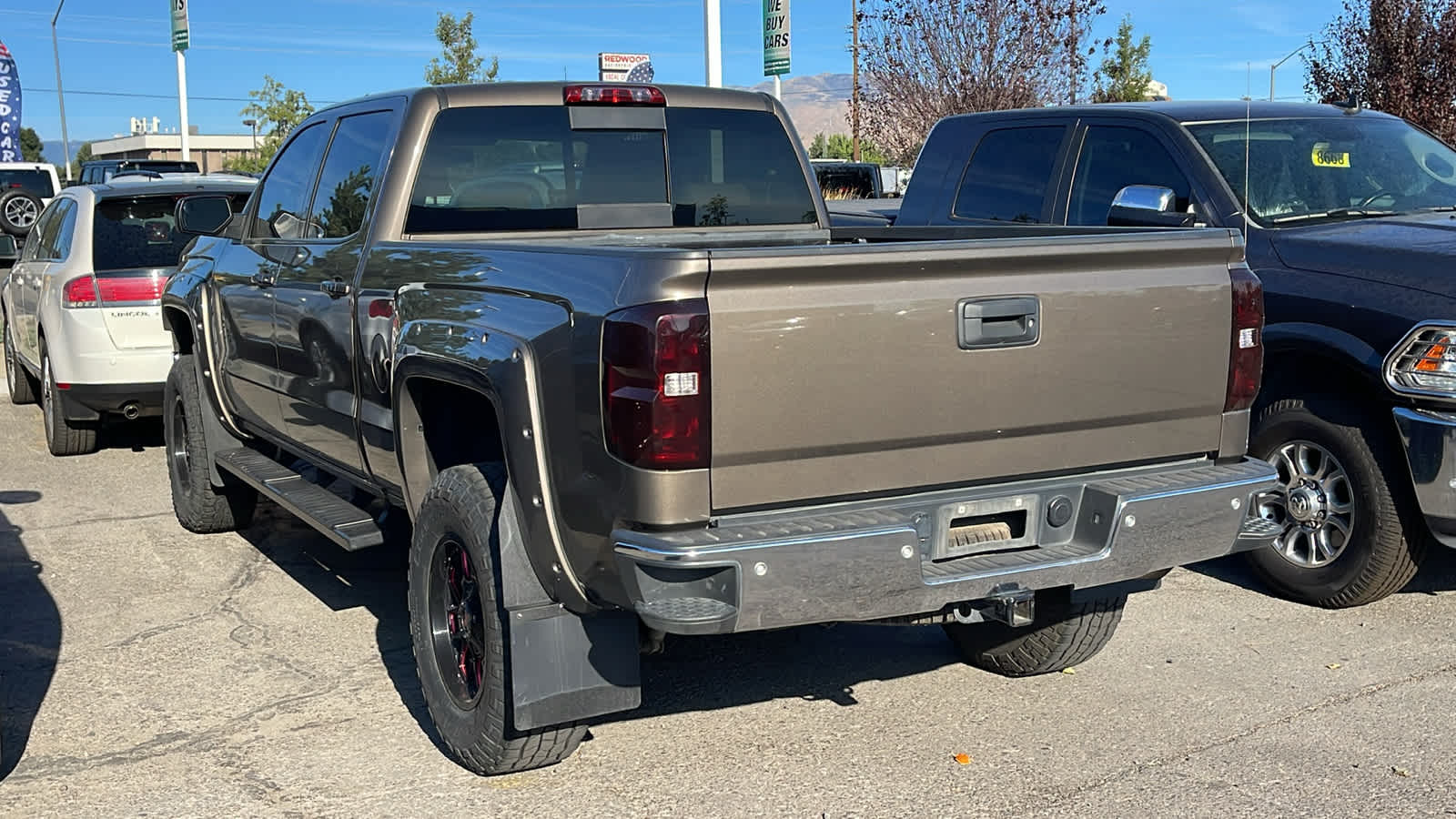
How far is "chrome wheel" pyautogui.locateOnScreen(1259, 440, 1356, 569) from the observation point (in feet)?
19.7

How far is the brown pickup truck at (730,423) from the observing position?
357 centimetres

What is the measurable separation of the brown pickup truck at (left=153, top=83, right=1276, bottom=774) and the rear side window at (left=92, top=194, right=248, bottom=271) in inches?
171

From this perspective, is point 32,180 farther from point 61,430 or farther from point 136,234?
point 136,234

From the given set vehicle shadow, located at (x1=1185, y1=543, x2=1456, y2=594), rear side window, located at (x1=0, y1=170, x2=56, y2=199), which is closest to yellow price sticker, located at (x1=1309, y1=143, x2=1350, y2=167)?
vehicle shadow, located at (x1=1185, y1=543, x2=1456, y2=594)

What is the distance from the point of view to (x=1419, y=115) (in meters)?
15.8

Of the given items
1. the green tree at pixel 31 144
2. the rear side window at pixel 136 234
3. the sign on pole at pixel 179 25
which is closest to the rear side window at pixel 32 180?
the sign on pole at pixel 179 25

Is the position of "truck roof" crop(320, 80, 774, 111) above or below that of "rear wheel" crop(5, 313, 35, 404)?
above

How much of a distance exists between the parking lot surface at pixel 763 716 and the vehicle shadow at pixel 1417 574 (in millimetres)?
31

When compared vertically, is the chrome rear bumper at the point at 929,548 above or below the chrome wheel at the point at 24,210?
below

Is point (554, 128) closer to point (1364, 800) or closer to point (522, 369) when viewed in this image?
point (522, 369)

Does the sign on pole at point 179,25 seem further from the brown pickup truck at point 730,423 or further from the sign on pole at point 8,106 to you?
the brown pickup truck at point 730,423

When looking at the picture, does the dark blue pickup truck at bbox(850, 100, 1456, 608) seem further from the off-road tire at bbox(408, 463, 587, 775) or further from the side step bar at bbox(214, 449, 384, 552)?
the side step bar at bbox(214, 449, 384, 552)

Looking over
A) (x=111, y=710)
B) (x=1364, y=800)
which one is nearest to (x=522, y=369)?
(x=111, y=710)

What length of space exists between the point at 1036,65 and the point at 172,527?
22593mm
